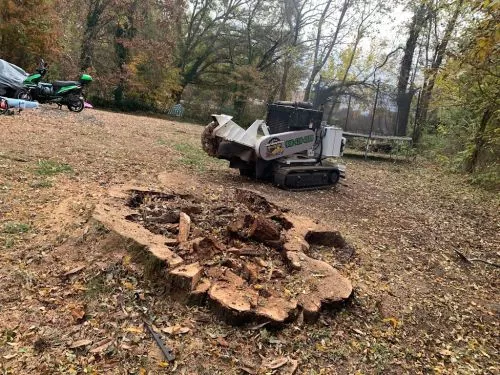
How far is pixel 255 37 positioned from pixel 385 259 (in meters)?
18.7

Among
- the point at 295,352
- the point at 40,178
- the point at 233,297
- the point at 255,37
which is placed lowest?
the point at 295,352

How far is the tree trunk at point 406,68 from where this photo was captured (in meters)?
13.9

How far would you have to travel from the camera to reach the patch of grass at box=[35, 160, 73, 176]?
486cm

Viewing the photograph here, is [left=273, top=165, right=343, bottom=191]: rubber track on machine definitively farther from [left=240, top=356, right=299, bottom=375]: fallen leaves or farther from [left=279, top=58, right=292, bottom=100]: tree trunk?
[left=279, top=58, right=292, bottom=100]: tree trunk

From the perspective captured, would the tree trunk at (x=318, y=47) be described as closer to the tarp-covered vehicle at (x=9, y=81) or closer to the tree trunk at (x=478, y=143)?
the tree trunk at (x=478, y=143)

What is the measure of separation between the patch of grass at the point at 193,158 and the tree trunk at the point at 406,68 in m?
8.04

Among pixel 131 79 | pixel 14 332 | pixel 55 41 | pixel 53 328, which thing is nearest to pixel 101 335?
pixel 53 328

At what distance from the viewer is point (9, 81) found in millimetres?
9117

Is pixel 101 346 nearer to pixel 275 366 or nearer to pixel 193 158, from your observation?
pixel 275 366

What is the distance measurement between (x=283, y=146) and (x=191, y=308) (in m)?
4.06

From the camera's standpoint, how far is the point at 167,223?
11.8ft

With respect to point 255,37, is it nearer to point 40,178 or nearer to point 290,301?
point 40,178

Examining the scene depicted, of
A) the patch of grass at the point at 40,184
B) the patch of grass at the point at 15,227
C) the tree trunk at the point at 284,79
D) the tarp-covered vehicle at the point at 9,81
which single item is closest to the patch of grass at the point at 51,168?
the patch of grass at the point at 40,184

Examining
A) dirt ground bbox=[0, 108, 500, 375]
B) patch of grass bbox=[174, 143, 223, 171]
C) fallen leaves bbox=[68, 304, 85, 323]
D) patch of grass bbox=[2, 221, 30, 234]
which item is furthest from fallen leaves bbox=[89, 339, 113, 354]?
patch of grass bbox=[174, 143, 223, 171]
